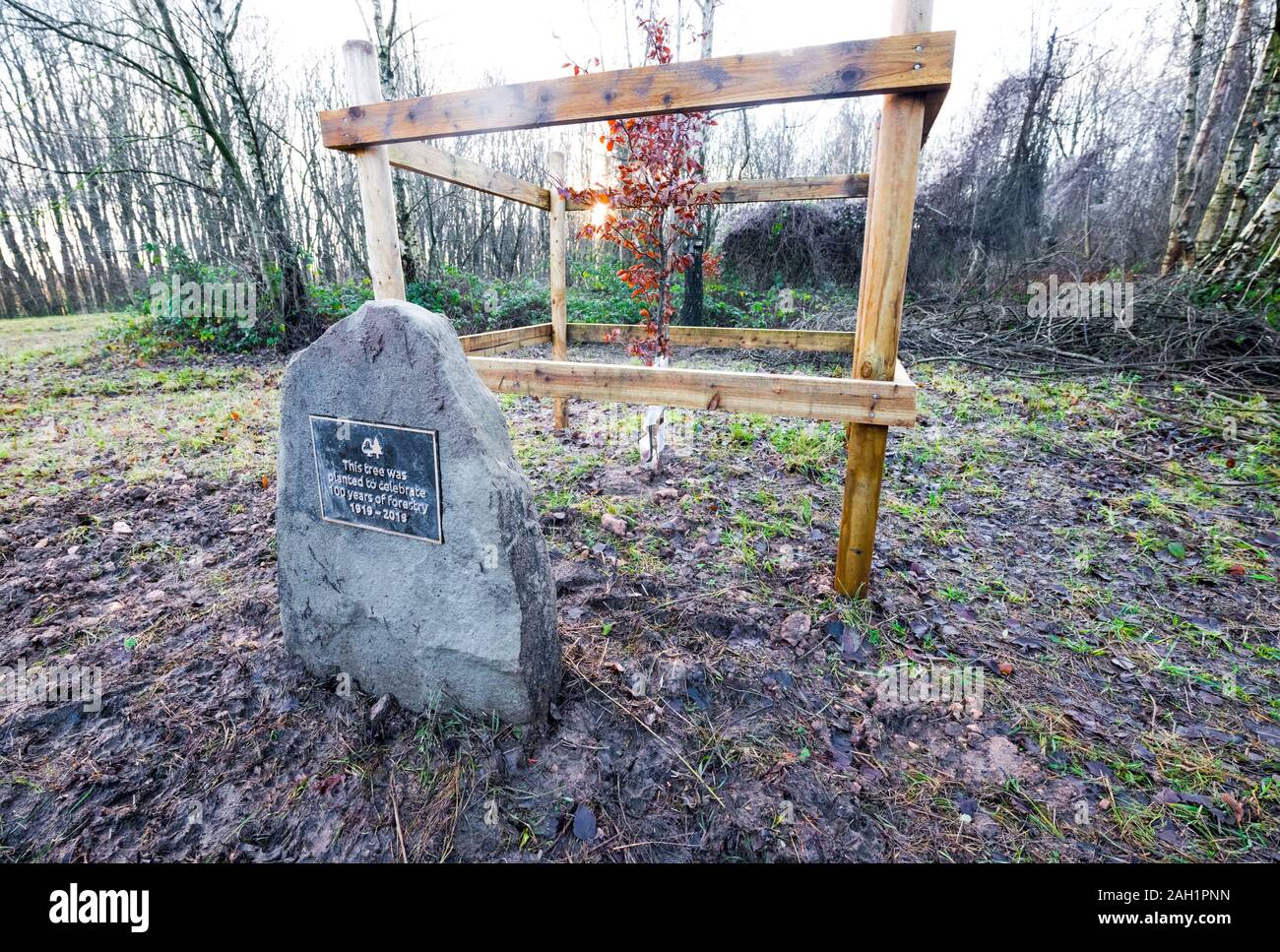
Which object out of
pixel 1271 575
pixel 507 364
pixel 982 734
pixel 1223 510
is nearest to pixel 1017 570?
pixel 1271 575

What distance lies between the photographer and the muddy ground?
186cm

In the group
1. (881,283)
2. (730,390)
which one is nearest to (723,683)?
(730,390)

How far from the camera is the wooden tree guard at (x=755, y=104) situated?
2.06 m

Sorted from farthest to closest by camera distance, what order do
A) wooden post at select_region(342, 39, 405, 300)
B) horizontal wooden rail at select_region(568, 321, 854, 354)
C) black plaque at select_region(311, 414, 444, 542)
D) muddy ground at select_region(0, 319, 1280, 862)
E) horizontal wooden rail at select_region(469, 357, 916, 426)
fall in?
horizontal wooden rail at select_region(568, 321, 854, 354) < wooden post at select_region(342, 39, 405, 300) < horizontal wooden rail at select_region(469, 357, 916, 426) < black plaque at select_region(311, 414, 444, 542) < muddy ground at select_region(0, 319, 1280, 862)

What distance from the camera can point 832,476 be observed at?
462 cm

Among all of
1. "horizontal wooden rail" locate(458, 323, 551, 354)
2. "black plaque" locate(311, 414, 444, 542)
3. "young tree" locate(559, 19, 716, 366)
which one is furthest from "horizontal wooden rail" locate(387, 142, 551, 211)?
"black plaque" locate(311, 414, 444, 542)

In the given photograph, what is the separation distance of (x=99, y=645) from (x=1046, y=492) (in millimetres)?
5978

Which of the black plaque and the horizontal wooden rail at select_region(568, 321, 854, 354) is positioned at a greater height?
the horizontal wooden rail at select_region(568, 321, 854, 354)

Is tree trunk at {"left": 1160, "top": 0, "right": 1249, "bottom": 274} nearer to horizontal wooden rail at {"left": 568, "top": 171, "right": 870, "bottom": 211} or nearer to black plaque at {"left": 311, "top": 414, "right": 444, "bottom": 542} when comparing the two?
horizontal wooden rail at {"left": 568, "top": 171, "right": 870, "bottom": 211}

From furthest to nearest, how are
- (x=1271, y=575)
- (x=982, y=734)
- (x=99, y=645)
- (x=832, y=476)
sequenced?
(x=832, y=476) < (x=1271, y=575) < (x=99, y=645) < (x=982, y=734)

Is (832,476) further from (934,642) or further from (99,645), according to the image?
(99,645)

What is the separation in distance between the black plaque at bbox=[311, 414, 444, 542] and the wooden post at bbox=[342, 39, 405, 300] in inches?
46.0

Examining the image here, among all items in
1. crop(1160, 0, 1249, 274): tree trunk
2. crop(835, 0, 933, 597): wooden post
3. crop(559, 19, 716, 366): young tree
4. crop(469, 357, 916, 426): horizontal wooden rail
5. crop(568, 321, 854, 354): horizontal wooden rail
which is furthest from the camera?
crop(1160, 0, 1249, 274): tree trunk
